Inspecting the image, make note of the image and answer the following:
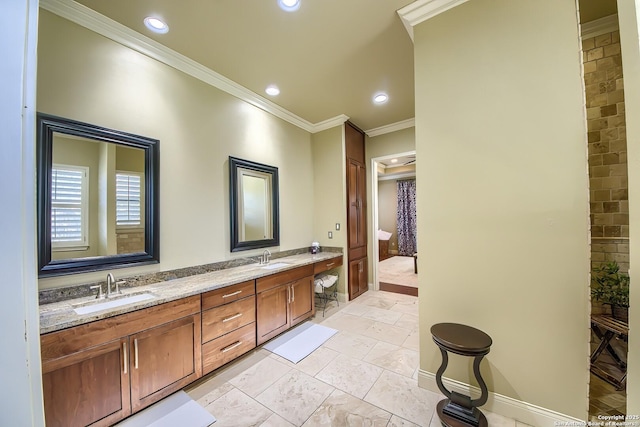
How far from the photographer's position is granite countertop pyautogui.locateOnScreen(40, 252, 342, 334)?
139cm

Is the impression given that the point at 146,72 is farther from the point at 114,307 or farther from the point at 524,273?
the point at 524,273

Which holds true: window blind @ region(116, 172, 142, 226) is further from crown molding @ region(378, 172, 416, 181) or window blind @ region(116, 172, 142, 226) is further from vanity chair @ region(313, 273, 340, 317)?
crown molding @ region(378, 172, 416, 181)

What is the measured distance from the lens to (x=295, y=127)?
153 inches

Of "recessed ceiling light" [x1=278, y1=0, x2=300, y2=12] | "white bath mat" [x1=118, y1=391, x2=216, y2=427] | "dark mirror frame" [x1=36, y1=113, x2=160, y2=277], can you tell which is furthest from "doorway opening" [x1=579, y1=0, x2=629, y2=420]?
"dark mirror frame" [x1=36, y1=113, x2=160, y2=277]

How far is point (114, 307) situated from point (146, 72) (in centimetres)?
202

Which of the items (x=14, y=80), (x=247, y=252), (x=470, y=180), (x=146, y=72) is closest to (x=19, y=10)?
(x=14, y=80)

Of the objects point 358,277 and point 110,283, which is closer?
point 110,283

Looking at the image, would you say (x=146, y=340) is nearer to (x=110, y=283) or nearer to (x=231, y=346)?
(x=110, y=283)

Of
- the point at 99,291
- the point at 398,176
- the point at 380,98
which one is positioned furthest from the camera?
the point at 398,176

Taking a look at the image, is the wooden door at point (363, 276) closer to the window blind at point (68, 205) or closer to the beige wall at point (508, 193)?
the beige wall at point (508, 193)

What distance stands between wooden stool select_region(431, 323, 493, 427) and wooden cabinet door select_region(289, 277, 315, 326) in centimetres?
167

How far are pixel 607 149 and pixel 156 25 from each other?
405 centimetres

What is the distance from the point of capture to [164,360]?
177 centimetres

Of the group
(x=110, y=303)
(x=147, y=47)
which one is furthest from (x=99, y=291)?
(x=147, y=47)
